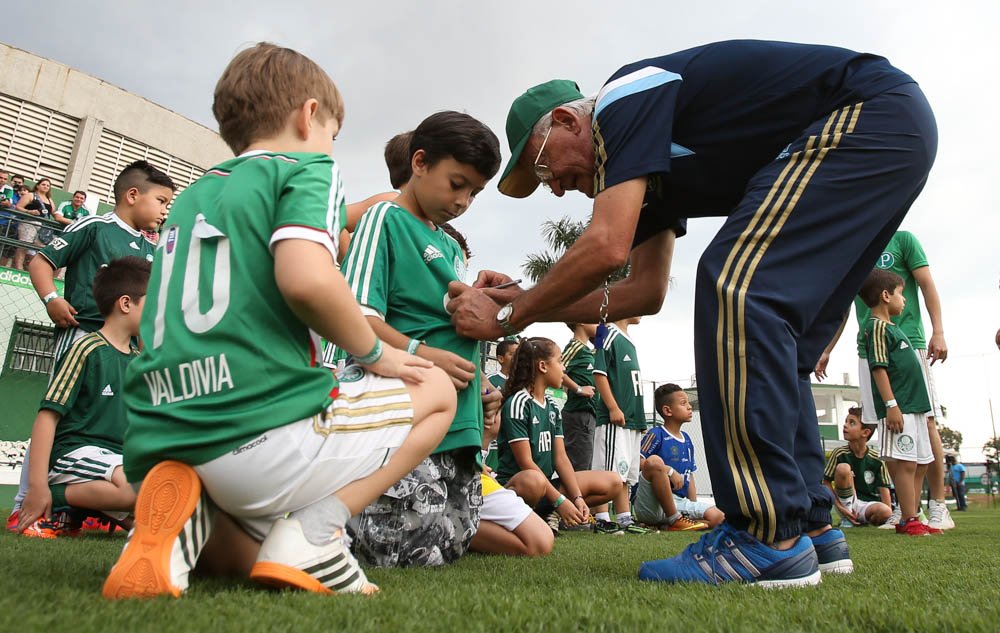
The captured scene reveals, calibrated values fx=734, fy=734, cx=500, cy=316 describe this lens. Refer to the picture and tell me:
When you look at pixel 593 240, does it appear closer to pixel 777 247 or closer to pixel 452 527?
pixel 777 247

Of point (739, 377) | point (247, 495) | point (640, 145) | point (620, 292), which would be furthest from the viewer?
point (620, 292)

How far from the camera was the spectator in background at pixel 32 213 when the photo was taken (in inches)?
498

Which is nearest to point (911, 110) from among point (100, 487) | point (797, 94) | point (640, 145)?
point (797, 94)

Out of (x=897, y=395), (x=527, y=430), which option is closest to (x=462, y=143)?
(x=527, y=430)

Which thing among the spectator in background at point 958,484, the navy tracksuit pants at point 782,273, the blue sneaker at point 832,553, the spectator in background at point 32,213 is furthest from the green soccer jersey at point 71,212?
the spectator in background at point 958,484

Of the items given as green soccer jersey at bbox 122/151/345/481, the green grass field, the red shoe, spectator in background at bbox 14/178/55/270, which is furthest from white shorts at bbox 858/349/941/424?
spectator in background at bbox 14/178/55/270

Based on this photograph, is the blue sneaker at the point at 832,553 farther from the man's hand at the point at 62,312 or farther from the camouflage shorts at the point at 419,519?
the man's hand at the point at 62,312

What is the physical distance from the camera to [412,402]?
6.26ft

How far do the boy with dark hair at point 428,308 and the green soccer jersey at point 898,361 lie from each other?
447 centimetres

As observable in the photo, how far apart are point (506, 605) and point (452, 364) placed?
1144 millimetres

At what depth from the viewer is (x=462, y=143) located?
2883 mm

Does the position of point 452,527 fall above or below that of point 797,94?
below

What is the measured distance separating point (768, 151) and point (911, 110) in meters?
0.43

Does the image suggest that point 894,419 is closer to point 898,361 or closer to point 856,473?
point 898,361
